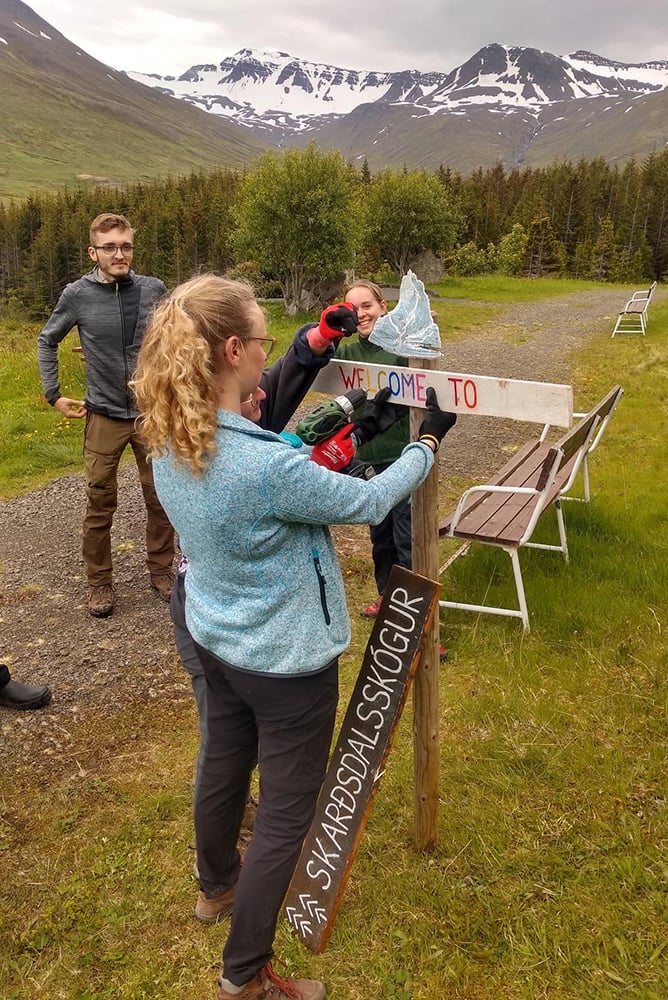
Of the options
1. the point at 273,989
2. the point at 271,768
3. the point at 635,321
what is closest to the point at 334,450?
the point at 271,768

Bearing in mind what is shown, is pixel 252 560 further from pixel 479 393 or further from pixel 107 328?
pixel 107 328

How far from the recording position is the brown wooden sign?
97.5 inches

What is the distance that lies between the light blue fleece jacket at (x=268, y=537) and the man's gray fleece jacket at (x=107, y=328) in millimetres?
3122

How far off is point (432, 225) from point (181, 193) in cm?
3767

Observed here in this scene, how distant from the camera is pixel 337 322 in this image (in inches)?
97.7

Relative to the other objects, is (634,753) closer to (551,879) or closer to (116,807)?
(551,879)

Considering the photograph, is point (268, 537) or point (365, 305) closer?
point (268, 537)

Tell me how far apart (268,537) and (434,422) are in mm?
739

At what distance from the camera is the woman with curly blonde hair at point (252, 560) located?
72.2 inches

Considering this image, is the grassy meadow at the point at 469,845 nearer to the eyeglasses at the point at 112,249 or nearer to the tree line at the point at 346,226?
the eyeglasses at the point at 112,249

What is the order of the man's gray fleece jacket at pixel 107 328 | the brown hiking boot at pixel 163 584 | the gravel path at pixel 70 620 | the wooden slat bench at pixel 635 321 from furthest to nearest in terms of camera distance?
1. the wooden slat bench at pixel 635 321
2. the brown hiking boot at pixel 163 584
3. the man's gray fleece jacket at pixel 107 328
4. the gravel path at pixel 70 620

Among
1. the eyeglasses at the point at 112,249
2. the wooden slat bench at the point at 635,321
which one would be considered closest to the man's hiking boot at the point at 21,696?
the eyeglasses at the point at 112,249

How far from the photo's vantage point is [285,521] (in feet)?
6.30

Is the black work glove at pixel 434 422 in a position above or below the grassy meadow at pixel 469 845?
above
